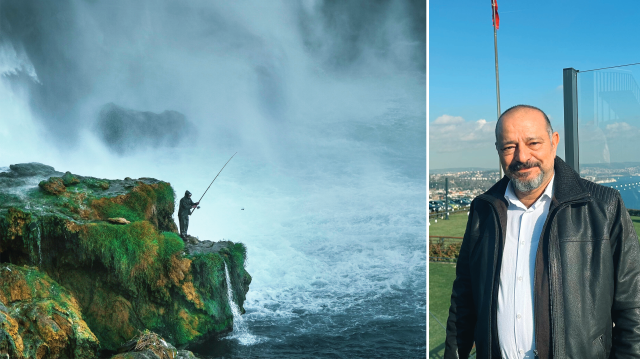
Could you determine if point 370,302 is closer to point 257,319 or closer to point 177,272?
point 257,319

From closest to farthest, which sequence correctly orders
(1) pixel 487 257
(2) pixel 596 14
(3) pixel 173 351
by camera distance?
(1) pixel 487 257
(2) pixel 596 14
(3) pixel 173 351

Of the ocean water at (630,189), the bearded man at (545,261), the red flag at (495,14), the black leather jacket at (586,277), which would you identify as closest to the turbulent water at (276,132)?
the red flag at (495,14)

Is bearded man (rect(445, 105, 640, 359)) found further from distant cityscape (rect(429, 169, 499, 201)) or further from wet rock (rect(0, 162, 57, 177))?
wet rock (rect(0, 162, 57, 177))

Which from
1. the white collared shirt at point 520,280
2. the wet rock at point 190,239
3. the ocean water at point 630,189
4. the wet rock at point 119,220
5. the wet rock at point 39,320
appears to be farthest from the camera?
the wet rock at point 190,239

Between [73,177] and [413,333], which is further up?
[73,177]

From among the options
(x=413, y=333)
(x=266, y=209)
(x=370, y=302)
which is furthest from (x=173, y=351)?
(x=413, y=333)

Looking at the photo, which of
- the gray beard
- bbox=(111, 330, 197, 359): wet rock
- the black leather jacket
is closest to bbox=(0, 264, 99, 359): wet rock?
bbox=(111, 330, 197, 359): wet rock

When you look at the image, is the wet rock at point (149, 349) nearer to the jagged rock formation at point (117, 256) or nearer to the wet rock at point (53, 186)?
the jagged rock formation at point (117, 256)
